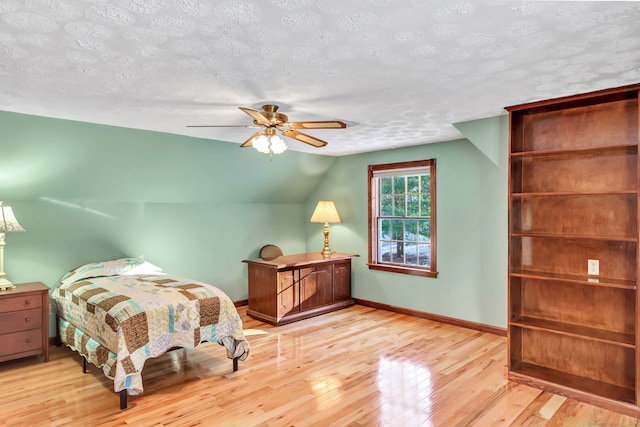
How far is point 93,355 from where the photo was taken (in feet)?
10.4

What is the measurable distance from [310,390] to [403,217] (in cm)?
289

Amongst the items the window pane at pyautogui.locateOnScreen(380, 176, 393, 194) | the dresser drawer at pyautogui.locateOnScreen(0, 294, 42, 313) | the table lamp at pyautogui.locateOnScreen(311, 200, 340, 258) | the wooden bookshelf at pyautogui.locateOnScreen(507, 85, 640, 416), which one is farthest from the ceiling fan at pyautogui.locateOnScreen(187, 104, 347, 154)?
the window pane at pyautogui.locateOnScreen(380, 176, 393, 194)

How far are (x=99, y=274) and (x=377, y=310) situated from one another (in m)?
3.42

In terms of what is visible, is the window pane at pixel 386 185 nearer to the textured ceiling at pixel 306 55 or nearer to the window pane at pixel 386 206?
the window pane at pixel 386 206

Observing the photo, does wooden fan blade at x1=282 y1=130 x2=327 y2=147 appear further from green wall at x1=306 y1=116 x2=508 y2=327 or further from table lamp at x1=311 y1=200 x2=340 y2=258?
table lamp at x1=311 y1=200 x2=340 y2=258

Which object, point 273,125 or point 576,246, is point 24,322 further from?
point 576,246

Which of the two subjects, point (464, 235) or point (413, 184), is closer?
point (464, 235)

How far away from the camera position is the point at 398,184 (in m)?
5.53

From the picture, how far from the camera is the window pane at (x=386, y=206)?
562 cm

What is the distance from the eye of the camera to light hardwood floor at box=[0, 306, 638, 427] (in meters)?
2.73

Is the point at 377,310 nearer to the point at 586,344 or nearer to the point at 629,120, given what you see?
the point at 586,344

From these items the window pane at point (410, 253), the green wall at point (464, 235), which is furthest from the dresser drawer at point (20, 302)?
the window pane at point (410, 253)

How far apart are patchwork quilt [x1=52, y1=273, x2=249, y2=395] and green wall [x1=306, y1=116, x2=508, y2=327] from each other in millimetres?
2573

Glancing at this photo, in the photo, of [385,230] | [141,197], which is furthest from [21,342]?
[385,230]
